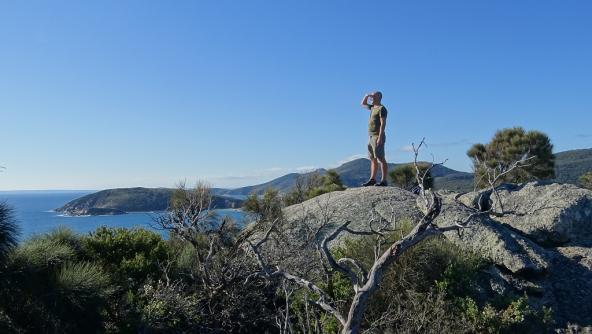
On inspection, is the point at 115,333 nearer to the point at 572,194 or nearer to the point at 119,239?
the point at 119,239

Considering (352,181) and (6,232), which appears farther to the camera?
(352,181)

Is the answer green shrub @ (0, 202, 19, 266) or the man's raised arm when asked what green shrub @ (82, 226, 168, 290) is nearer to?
green shrub @ (0, 202, 19, 266)

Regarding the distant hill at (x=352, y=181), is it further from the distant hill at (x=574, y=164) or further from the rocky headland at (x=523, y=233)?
the distant hill at (x=574, y=164)

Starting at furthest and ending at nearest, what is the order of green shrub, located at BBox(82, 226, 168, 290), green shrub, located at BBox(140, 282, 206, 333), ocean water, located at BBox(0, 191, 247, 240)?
green shrub, located at BBox(82, 226, 168, 290) < ocean water, located at BBox(0, 191, 247, 240) < green shrub, located at BBox(140, 282, 206, 333)

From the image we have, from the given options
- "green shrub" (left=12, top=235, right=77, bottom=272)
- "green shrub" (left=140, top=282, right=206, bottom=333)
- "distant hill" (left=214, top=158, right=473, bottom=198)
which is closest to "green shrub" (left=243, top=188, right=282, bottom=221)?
"distant hill" (left=214, top=158, right=473, bottom=198)

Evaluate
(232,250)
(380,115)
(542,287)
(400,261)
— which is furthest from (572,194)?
(232,250)

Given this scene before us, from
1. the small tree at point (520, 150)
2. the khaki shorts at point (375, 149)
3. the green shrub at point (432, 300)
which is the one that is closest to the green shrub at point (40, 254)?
the green shrub at point (432, 300)

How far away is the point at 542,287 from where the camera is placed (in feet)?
25.8

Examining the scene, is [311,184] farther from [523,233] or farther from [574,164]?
[574,164]

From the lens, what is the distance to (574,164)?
170ft

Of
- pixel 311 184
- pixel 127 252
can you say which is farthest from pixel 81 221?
pixel 127 252

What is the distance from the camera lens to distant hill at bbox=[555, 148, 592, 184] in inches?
1586

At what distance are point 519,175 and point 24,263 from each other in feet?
57.9

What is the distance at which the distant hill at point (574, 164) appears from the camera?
40.3m
